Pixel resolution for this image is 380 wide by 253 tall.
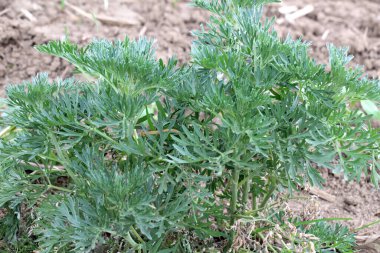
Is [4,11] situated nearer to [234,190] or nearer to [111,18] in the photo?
[111,18]

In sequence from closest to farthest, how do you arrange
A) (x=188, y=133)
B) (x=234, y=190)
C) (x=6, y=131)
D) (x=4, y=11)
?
(x=188, y=133), (x=234, y=190), (x=6, y=131), (x=4, y=11)

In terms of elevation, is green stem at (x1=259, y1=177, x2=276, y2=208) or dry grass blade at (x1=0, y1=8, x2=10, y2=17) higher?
green stem at (x1=259, y1=177, x2=276, y2=208)

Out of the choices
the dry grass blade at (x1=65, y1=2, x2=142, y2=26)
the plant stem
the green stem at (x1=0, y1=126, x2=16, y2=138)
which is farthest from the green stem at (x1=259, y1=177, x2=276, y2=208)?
the dry grass blade at (x1=65, y1=2, x2=142, y2=26)

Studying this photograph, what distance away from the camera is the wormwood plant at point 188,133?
2.04 meters

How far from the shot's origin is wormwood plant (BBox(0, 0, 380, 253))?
2.04 metres

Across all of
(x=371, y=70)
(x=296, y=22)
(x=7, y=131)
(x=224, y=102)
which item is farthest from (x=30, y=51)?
(x=224, y=102)

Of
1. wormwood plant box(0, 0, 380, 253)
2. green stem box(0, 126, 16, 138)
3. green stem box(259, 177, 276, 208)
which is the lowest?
green stem box(0, 126, 16, 138)

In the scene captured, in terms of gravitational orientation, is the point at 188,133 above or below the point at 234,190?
above

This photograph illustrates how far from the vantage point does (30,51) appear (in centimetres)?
421

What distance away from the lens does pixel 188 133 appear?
2.08m

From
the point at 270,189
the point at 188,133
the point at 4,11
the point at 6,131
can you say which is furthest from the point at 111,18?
the point at 188,133

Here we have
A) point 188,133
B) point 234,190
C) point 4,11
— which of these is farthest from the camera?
point 4,11

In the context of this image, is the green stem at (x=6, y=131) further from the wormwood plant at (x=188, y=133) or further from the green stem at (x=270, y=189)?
the green stem at (x=270, y=189)

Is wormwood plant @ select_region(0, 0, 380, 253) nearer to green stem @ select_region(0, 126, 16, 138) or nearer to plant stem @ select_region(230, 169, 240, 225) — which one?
plant stem @ select_region(230, 169, 240, 225)
